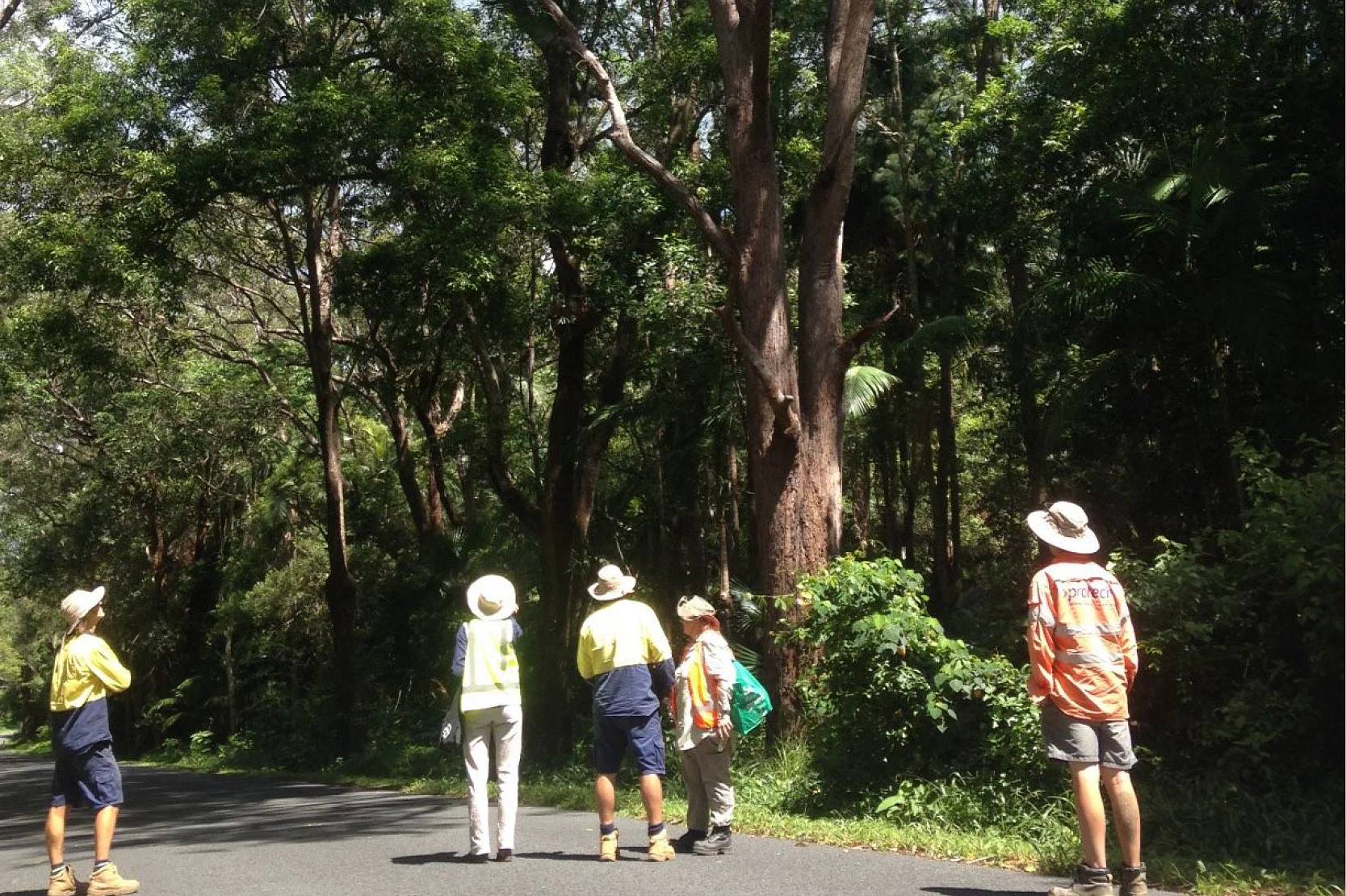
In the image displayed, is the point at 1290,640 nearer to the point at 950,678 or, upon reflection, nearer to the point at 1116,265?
the point at 950,678

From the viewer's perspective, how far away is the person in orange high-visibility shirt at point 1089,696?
6.07m

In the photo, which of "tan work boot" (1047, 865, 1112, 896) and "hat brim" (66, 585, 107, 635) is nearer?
"tan work boot" (1047, 865, 1112, 896)

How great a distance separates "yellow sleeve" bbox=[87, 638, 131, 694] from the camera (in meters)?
7.60

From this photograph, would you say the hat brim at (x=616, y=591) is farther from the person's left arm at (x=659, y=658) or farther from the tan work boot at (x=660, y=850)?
the tan work boot at (x=660, y=850)

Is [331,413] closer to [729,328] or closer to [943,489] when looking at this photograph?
[943,489]

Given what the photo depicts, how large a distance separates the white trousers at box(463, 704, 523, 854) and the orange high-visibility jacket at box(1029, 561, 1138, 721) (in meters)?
3.50

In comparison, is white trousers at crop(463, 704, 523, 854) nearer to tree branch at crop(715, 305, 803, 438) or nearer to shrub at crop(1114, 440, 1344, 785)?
shrub at crop(1114, 440, 1344, 785)

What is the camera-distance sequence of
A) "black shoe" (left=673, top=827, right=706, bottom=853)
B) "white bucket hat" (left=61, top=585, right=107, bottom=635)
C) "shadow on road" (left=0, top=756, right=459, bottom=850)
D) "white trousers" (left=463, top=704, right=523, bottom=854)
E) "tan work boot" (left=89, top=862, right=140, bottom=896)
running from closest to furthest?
"tan work boot" (left=89, top=862, right=140, bottom=896) → "white bucket hat" (left=61, top=585, right=107, bottom=635) → "white trousers" (left=463, top=704, right=523, bottom=854) → "black shoe" (left=673, top=827, right=706, bottom=853) → "shadow on road" (left=0, top=756, right=459, bottom=850)

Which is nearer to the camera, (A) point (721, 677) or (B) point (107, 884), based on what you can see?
(B) point (107, 884)

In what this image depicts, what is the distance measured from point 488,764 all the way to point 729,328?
541cm

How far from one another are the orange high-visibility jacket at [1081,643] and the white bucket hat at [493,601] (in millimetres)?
3517

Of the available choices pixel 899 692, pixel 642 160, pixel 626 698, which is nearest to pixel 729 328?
pixel 642 160

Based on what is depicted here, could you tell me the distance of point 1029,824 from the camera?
8508 mm

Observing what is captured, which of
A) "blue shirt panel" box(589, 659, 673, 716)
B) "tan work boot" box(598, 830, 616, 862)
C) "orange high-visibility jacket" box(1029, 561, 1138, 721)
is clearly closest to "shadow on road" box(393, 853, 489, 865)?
"tan work boot" box(598, 830, 616, 862)
